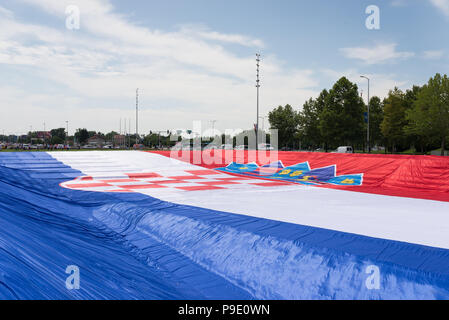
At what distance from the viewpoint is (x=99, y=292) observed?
3.11 meters

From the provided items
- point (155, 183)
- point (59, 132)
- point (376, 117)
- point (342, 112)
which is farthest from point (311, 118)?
point (59, 132)

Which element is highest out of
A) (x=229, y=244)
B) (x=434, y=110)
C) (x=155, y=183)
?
(x=434, y=110)

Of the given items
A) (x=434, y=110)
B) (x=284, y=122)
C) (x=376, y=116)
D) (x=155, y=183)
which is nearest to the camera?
(x=155, y=183)

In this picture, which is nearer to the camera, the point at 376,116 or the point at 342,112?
the point at 342,112

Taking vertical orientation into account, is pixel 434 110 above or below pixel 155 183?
above

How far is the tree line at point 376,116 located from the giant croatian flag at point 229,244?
104ft

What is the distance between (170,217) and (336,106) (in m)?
40.0

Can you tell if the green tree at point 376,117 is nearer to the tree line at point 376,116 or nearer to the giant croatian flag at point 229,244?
the tree line at point 376,116

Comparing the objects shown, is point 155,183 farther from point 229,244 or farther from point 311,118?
point 311,118

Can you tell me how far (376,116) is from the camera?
164 ft

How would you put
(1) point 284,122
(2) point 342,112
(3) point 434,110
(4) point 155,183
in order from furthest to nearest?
(1) point 284,122 < (2) point 342,112 < (3) point 434,110 < (4) point 155,183

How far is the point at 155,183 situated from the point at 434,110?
3562 centimetres

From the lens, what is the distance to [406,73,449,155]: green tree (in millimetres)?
35625

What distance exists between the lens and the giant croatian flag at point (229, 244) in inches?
131
